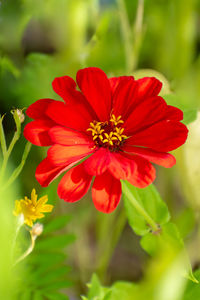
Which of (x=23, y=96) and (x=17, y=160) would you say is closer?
(x=17, y=160)

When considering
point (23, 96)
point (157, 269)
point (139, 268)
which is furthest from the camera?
point (139, 268)

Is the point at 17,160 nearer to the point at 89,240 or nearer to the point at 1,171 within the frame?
the point at 1,171

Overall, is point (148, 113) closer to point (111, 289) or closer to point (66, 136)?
point (66, 136)

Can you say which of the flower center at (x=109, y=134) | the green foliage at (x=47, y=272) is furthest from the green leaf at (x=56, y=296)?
the flower center at (x=109, y=134)

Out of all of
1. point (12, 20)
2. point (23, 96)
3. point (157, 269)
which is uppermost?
point (12, 20)

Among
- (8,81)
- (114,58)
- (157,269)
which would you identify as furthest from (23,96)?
(157,269)

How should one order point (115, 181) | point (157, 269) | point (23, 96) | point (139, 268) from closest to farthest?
point (157, 269)
point (115, 181)
point (23, 96)
point (139, 268)

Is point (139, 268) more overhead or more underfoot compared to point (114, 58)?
more underfoot

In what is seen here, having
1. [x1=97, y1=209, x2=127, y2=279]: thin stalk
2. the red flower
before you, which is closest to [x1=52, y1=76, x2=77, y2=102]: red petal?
the red flower

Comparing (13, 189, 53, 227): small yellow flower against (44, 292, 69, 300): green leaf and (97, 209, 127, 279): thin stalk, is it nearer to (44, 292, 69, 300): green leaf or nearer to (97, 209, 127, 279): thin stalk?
(44, 292, 69, 300): green leaf
